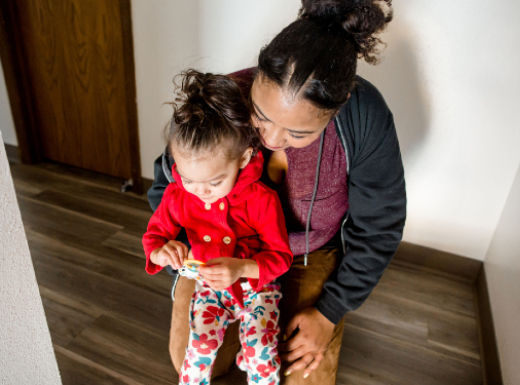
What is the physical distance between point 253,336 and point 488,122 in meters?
1.12

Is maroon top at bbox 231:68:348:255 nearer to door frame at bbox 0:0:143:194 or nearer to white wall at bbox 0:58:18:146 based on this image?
door frame at bbox 0:0:143:194

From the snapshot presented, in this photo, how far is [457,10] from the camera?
1287 millimetres

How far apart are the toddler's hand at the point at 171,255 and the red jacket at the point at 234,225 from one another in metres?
0.04

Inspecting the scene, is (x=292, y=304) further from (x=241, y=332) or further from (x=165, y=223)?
(x=165, y=223)

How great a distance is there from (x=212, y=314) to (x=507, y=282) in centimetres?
97

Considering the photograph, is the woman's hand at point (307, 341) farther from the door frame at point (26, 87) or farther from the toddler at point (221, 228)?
the door frame at point (26, 87)

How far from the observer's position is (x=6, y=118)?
2318 mm

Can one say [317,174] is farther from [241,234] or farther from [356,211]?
[241,234]

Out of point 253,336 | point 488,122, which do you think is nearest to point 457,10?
point 488,122

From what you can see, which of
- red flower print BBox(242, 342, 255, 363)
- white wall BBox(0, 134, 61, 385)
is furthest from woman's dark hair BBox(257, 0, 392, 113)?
red flower print BBox(242, 342, 255, 363)

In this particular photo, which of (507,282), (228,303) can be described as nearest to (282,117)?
(228,303)

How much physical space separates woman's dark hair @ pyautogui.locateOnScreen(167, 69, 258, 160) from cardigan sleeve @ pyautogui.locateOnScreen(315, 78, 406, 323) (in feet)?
0.84

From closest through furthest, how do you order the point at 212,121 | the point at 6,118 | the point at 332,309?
1. the point at 212,121
2. the point at 332,309
3. the point at 6,118

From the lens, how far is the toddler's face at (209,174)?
2.64 ft
